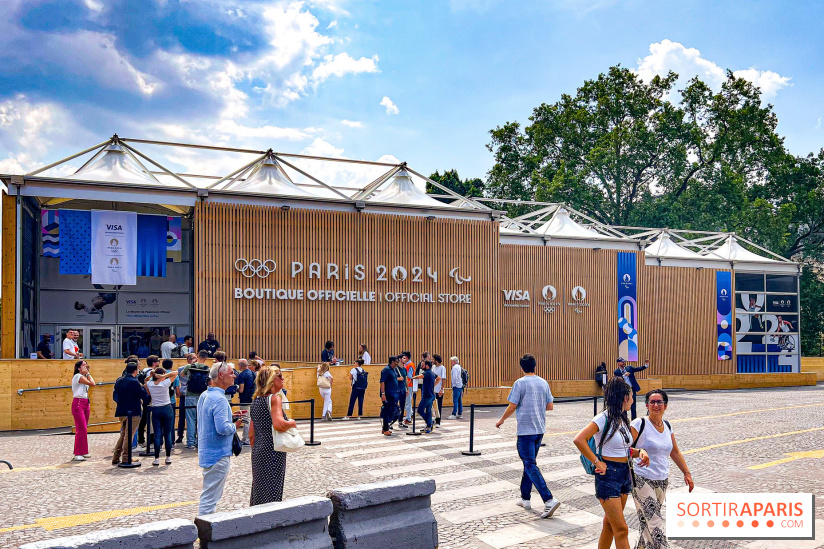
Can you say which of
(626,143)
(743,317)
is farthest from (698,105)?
(743,317)

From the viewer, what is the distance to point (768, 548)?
7.37 meters

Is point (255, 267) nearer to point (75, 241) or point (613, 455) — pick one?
point (75, 241)

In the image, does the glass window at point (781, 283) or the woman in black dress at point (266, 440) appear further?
the glass window at point (781, 283)

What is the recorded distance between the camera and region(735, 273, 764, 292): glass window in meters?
34.8

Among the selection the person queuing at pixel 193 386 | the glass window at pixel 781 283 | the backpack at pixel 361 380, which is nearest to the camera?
the person queuing at pixel 193 386

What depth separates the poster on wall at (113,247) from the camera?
66.9 ft

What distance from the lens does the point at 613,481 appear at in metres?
6.15

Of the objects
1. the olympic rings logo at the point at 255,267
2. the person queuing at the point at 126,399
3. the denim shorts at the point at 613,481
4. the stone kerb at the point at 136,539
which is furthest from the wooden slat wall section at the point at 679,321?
the stone kerb at the point at 136,539

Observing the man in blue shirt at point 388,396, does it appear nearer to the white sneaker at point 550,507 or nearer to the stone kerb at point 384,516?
the white sneaker at point 550,507

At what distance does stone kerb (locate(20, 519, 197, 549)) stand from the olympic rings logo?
17267 mm

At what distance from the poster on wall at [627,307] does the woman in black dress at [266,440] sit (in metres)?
24.7

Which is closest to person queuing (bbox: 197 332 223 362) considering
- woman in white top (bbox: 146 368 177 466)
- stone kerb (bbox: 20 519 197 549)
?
woman in white top (bbox: 146 368 177 466)

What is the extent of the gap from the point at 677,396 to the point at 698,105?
31.7m

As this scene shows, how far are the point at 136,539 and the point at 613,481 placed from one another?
12.8 ft
